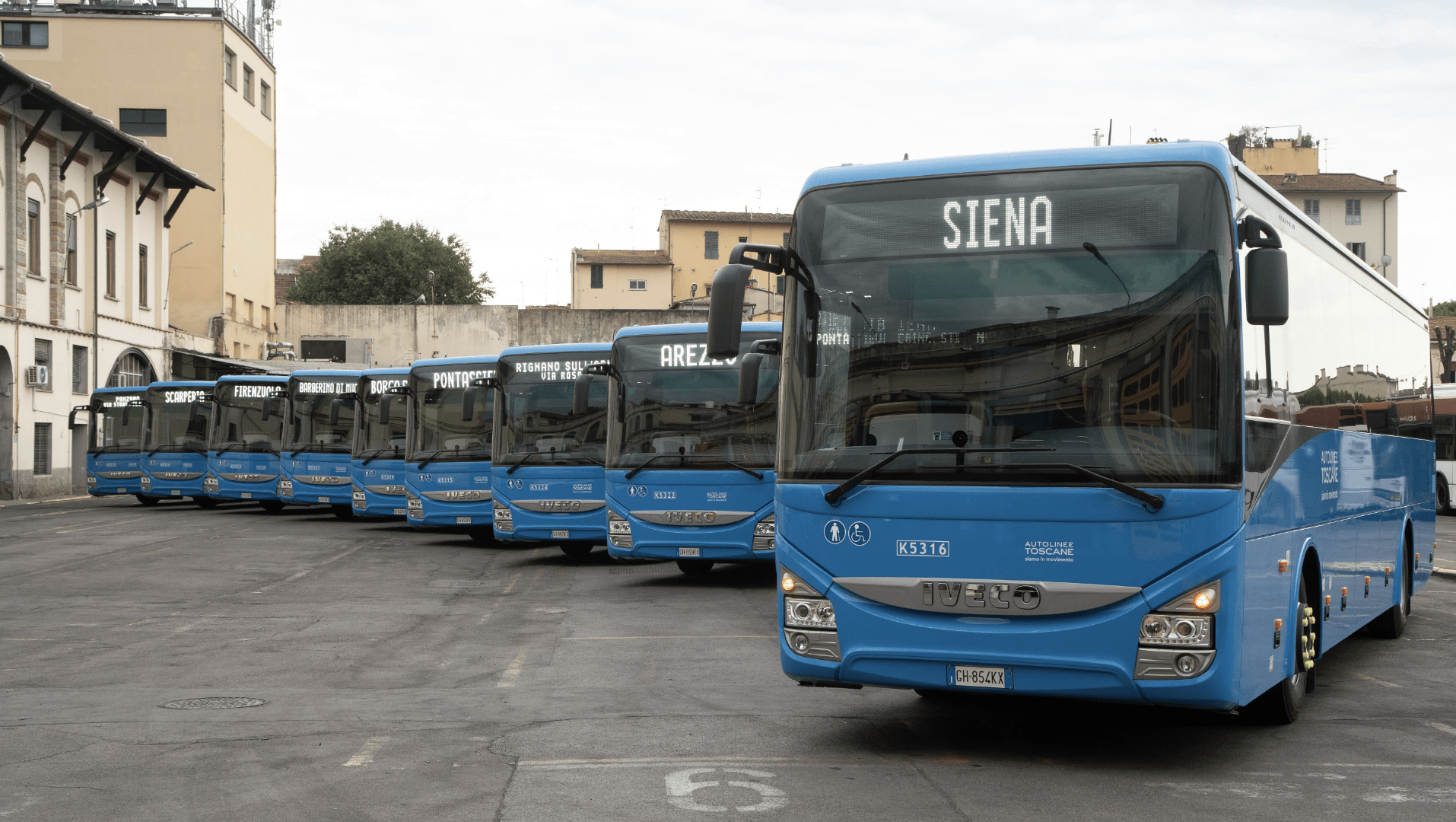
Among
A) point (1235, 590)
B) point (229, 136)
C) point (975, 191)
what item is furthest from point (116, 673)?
point (229, 136)

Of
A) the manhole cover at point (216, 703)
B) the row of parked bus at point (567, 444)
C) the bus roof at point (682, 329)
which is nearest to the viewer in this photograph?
the manhole cover at point (216, 703)

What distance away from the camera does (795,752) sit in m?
7.41

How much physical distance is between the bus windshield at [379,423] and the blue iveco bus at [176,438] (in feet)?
27.9

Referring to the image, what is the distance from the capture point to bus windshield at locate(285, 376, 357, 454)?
101 ft

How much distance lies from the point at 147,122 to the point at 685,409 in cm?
4718

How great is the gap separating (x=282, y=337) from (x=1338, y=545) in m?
59.3

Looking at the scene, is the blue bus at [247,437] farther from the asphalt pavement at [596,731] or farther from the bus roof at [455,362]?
the asphalt pavement at [596,731]

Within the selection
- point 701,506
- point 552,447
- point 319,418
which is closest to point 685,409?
point 701,506

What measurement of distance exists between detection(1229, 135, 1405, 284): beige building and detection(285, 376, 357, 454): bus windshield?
7021 centimetres

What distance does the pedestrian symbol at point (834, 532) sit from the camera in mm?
7203

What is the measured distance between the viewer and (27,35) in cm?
5656

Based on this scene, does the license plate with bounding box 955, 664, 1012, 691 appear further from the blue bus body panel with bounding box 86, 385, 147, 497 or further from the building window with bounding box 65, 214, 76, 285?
the building window with bounding box 65, 214, 76, 285

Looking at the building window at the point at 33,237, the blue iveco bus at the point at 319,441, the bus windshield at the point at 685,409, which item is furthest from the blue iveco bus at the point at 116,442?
the bus windshield at the point at 685,409

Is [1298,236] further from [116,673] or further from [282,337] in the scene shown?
[282,337]
